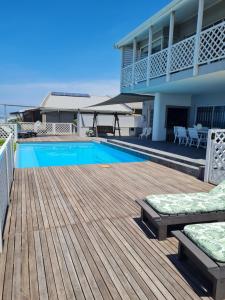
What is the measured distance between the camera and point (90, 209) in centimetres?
453

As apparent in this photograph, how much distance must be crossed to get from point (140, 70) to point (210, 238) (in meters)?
12.2

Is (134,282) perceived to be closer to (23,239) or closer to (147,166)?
(23,239)

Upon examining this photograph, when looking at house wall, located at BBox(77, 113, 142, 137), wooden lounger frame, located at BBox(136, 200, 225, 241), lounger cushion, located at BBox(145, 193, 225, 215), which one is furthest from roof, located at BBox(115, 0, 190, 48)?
wooden lounger frame, located at BBox(136, 200, 225, 241)

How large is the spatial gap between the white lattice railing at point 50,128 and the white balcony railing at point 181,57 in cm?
971

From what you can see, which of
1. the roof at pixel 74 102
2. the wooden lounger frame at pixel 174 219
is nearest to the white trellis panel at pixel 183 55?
the wooden lounger frame at pixel 174 219

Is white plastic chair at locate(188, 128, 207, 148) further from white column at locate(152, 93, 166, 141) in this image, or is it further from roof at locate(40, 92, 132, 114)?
roof at locate(40, 92, 132, 114)

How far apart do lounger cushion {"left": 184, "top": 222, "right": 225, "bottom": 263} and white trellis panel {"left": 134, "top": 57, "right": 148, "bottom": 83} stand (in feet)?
36.8

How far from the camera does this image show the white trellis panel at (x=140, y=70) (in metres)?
12.8

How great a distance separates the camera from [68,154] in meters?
13.7

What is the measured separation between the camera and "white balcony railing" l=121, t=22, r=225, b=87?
7758 mm

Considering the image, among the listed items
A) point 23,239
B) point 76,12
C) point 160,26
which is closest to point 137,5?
point 160,26

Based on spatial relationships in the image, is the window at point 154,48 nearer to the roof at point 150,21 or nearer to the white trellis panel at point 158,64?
the roof at point 150,21

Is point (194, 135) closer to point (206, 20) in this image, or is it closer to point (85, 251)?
point (206, 20)

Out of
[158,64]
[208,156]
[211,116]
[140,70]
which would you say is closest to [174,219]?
[208,156]
